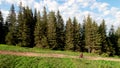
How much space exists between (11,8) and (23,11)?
8481 millimetres

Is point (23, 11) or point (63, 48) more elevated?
point (23, 11)

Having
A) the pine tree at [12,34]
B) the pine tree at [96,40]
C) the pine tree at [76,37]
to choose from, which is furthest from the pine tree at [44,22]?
the pine tree at [96,40]

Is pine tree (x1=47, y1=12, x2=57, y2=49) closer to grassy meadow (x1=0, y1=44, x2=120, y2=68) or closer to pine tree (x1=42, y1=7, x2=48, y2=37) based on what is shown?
pine tree (x1=42, y1=7, x2=48, y2=37)

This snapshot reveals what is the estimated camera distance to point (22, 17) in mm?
68375

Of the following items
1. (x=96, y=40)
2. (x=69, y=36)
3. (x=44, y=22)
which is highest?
(x=44, y=22)

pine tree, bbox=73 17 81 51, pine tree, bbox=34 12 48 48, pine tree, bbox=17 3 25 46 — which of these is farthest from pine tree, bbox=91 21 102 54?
pine tree, bbox=17 3 25 46

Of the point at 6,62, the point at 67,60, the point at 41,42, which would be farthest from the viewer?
the point at 41,42

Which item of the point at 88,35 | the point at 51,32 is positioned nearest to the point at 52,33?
the point at 51,32

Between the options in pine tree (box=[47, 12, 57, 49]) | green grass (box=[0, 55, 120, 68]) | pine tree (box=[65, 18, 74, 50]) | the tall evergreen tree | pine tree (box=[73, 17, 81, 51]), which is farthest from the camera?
the tall evergreen tree

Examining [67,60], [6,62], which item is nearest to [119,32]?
[67,60]

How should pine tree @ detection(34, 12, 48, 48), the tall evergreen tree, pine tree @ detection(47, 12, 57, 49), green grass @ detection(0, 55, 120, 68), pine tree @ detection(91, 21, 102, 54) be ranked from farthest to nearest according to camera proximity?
the tall evergreen tree → pine tree @ detection(91, 21, 102, 54) → pine tree @ detection(47, 12, 57, 49) → pine tree @ detection(34, 12, 48, 48) → green grass @ detection(0, 55, 120, 68)

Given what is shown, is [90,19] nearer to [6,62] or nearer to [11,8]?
[11,8]

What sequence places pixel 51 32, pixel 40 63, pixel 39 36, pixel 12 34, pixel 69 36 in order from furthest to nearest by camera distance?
1. pixel 69 36
2. pixel 51 32
3. pixel 39 36
4. pixel 12 34
5. pixel 40 63

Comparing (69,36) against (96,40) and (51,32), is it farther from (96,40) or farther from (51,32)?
(96,40)
